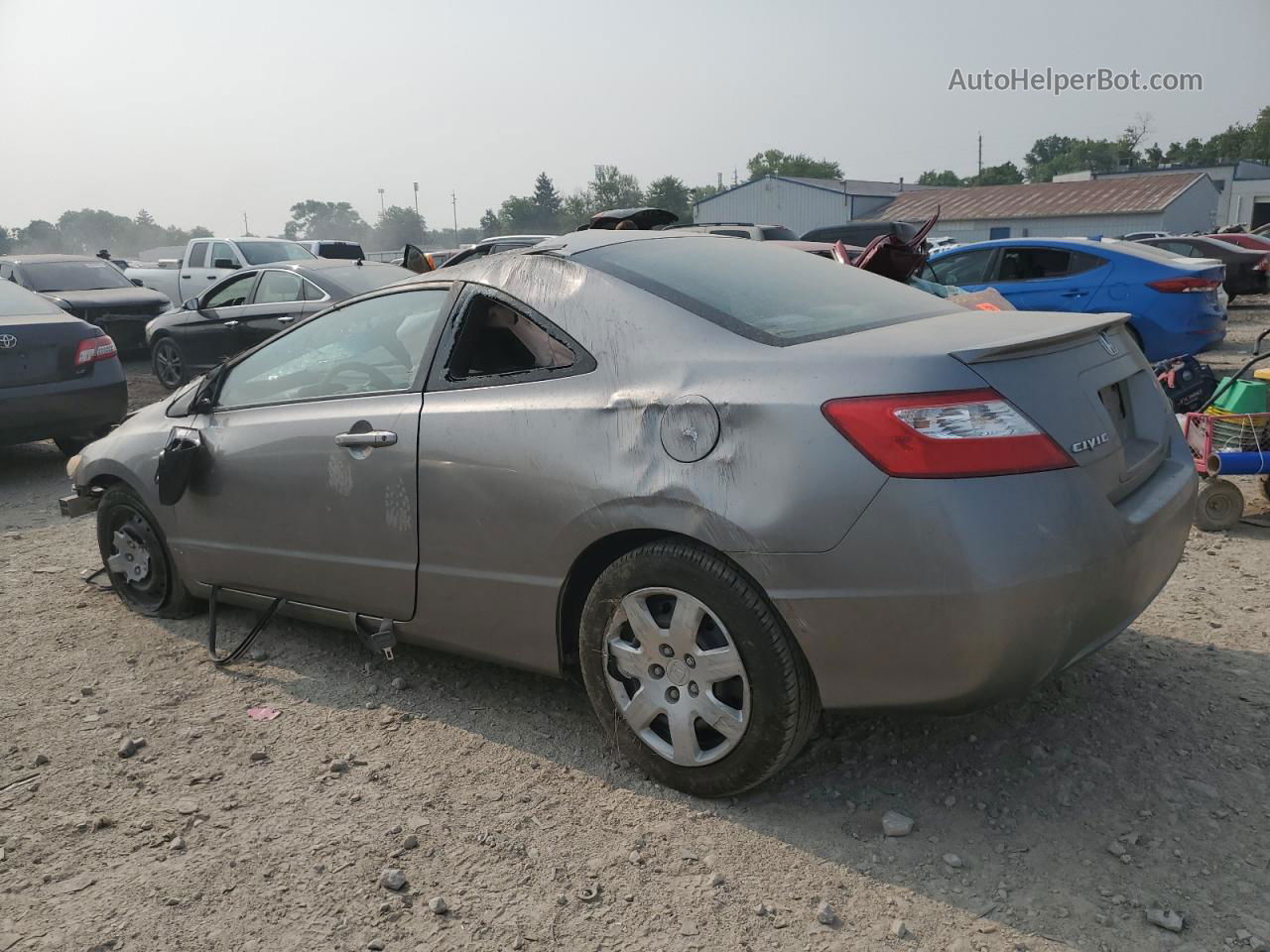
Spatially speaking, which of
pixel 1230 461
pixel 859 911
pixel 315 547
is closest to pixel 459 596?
pixel 315 547

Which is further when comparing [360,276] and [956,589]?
[360,276]

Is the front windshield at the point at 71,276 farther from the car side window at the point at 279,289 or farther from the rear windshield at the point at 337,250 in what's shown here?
the rear windshield at the point at 337,250

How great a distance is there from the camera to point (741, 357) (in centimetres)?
266

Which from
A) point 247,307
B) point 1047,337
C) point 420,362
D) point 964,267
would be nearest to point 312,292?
point 247,307

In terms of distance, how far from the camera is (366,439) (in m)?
3.37

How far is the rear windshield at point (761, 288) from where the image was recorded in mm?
2873

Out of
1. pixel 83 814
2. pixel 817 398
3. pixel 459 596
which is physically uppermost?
pixel 817 398

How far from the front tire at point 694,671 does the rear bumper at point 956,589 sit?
0.29 feet

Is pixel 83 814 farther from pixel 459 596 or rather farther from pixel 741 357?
pixel 741 357

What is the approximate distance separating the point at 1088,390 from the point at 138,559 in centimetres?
387

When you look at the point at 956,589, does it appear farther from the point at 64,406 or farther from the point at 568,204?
the point at 568,204

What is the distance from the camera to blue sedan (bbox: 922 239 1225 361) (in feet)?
31.0

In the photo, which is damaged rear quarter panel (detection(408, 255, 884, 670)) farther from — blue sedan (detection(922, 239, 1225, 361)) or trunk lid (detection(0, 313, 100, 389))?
blue sedan (detection(922, 239, 1225, 361))

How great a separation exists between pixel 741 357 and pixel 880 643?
2.64ft
